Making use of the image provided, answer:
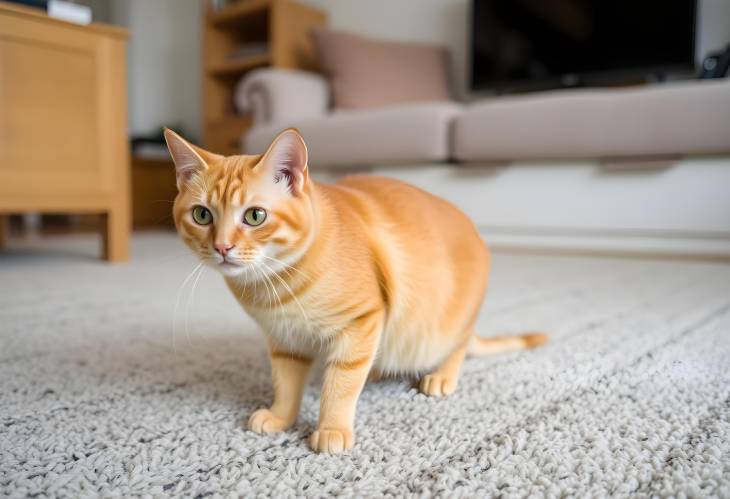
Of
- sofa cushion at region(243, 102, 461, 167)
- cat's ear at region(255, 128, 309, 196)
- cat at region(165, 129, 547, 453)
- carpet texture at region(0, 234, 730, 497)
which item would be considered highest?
sofa cushion at region(243, 102, 461, 167)

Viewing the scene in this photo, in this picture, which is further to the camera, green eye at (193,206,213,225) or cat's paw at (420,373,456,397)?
cat's paw at (420,373,456,397)

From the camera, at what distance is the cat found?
637mm

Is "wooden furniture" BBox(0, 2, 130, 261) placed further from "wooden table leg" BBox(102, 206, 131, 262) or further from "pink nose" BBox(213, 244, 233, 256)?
"pink nose" BBox(213, 244, 233, 256)

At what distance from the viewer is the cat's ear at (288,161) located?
0.64 metres

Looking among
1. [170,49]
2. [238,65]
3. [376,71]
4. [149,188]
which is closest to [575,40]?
[376,71]

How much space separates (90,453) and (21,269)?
162cm

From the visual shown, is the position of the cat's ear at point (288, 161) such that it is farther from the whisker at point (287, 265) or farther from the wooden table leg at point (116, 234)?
the wooden table leg at point (116, 234)

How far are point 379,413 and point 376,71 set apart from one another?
2.77 meters

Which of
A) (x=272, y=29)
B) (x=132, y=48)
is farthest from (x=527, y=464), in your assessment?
(x=132, y=48)

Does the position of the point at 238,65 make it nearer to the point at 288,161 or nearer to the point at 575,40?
the point at 575,40

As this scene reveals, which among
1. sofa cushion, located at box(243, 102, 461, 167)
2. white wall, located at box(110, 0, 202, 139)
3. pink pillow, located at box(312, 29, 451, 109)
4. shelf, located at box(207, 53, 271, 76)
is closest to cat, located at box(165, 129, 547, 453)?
sofa cushion, located at box(243, 102, 461, 167)

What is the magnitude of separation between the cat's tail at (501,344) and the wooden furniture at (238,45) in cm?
291

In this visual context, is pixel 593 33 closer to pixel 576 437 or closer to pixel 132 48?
pixel 576 437

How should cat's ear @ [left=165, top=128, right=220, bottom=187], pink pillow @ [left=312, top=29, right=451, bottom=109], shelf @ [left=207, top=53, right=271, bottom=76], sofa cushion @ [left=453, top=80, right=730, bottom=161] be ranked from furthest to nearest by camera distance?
shelf @ [left=207, top=53, right=271, bottom=76] → pink pillow @ [left=312, top=29, right=451, bottom=109] → sofa cushion @ [left=453, top=80, right=730, bottom=161] → cat's ear @ [left=165, top=128, right=220, bottom=187]
